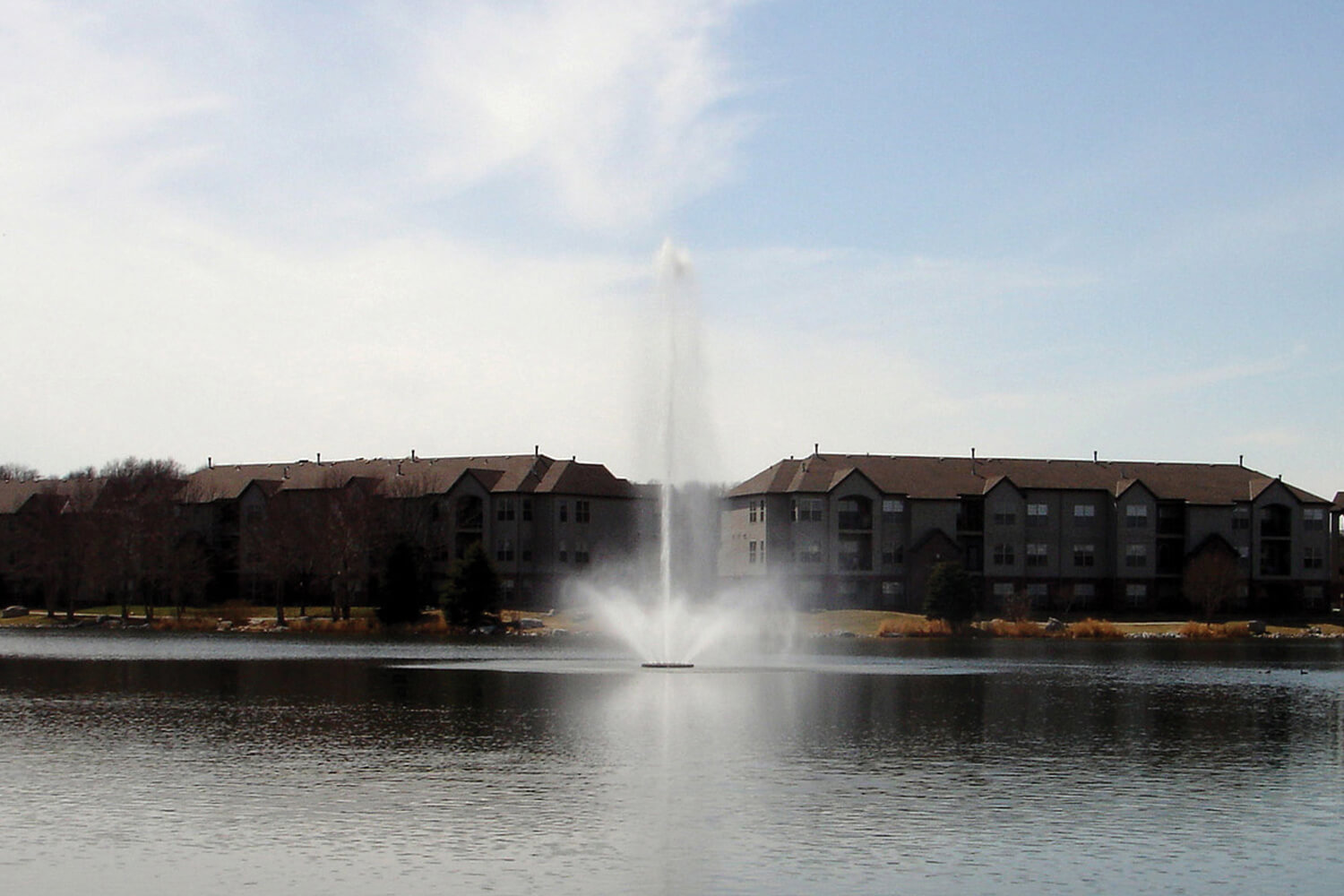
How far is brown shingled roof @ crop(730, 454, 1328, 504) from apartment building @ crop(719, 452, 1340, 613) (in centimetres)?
16

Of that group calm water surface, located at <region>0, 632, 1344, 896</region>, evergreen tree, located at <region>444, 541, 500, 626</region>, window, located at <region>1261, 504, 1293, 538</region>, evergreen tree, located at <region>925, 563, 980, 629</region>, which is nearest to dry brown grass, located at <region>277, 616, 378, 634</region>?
evergreen tree, located at <region>444, 541, 500, 626</region>

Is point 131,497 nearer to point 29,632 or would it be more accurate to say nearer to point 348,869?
point 29,632

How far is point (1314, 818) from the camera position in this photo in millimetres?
30625

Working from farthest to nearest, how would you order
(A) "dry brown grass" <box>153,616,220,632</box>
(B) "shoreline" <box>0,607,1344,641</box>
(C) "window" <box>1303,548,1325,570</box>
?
(C) "window" <box>1303,548,1325,570</box>
(A) "dry brown grass" <box>153,616,220,632</box>
(B) "shoreline" <box>0,607,1344,641</box>

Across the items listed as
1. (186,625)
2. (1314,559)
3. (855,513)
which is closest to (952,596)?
(855,513)

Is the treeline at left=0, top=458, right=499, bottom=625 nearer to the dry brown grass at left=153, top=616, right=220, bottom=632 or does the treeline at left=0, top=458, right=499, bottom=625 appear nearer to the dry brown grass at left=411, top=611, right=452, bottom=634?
the dry brown grass at left=411, top=611, right=452, bottom=634

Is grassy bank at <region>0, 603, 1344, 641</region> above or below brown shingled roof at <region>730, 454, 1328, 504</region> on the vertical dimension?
below

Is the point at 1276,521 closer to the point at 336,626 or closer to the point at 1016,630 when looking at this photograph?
the point at 1016,630

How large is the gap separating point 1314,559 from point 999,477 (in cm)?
2781

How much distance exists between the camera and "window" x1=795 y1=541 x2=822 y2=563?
129875 millimetres

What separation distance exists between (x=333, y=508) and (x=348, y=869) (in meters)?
110

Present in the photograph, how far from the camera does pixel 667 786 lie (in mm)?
33531

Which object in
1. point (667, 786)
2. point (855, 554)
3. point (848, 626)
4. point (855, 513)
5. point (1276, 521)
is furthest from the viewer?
point (1276, 521)

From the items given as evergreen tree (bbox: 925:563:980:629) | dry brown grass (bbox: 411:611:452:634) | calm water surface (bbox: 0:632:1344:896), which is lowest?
dry brown grass (bbox: 411:611:452:634)
